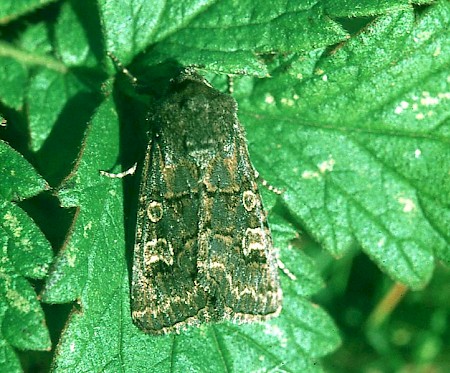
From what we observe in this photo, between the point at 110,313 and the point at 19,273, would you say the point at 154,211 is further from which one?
the point at 19,273

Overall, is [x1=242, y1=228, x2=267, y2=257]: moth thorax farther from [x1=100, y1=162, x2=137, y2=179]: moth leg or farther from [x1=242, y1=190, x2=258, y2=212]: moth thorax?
[x1=100, y1=162, x2=137, y2=179]: moth leg

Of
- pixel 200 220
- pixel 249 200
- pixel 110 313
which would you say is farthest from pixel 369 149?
pixel 110 313

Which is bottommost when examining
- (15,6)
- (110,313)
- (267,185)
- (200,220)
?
(110,313)

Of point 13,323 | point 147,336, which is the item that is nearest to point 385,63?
point 147,336

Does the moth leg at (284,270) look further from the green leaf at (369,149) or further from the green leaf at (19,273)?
the green leaf at (19,273)

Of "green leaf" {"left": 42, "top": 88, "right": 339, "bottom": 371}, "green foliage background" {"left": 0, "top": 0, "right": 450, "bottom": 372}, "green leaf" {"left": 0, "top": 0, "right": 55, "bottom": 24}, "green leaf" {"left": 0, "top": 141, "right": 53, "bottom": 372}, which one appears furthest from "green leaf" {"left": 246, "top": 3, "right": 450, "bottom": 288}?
"green leaf" {"left": 0, "top": 0, "right": 55, "bottom": 24}

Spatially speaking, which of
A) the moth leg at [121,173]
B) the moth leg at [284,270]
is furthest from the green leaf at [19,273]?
the moth leg at [284,270]
